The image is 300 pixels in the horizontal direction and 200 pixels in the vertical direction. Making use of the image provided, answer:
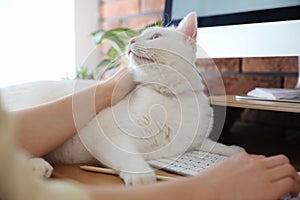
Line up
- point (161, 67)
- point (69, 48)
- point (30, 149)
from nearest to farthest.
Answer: point (30, 149)
point (161, 67)
point (69, 48)

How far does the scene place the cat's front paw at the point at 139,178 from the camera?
0.49m

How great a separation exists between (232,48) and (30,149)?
1.99 ft

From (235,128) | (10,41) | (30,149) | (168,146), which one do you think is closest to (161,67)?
(168,146)

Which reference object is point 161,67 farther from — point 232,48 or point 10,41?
point 10,41

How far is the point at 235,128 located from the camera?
108 cm

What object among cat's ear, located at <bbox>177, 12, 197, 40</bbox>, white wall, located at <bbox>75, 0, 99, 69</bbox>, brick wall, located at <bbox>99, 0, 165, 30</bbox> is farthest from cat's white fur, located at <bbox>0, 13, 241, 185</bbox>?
white wall, located at <bbox>75, 0, 99, 69</bbox>

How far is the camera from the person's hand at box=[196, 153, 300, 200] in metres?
0.37

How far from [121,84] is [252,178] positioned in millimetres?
380

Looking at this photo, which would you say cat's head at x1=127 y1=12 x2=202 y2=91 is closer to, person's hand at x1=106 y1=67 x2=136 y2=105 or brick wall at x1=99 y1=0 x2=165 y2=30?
person's hand at x1=106 y1=67 x2=136 y2=105

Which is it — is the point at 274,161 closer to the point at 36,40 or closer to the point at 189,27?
the point at 189,27

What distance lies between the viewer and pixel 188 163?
1.90 ft

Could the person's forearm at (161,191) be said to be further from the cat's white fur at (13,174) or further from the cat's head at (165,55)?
the cat's head at (165,55)

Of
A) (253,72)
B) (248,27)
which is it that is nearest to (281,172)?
(248,27)

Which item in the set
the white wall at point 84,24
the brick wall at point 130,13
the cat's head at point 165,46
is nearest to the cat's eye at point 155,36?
the cat's head at point 165,46
